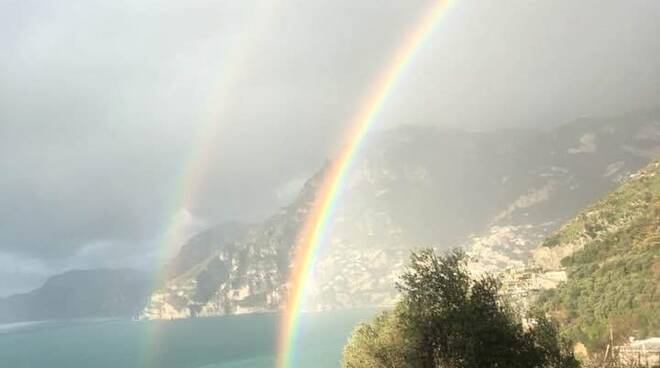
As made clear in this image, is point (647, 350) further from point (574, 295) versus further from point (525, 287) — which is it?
point (525, 287)

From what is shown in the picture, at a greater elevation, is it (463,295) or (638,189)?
(638,189)

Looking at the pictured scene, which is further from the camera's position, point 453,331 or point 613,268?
point 613,268

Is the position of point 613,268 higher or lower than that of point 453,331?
higher

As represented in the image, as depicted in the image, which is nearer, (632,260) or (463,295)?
(463,295)

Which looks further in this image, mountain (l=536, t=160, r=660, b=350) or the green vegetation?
mountain (l=536, t=160, r=660, b=350)

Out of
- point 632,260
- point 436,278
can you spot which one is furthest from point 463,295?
point 632,260
